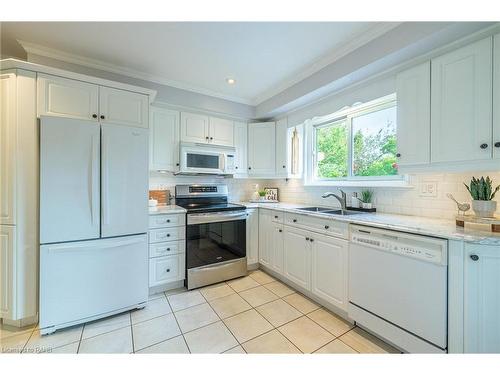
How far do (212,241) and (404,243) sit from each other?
1.93 meters

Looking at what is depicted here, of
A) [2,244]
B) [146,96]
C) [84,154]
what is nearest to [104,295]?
[2,244]

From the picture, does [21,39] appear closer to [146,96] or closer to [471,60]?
[146,96]

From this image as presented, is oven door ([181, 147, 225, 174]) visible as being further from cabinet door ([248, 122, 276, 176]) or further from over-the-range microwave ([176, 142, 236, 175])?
cabinet door ([248, 122, 276, 176])

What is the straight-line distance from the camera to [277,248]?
8.89 ft

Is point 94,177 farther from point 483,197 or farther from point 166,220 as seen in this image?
point 483,197

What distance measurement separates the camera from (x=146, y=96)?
2.18 m

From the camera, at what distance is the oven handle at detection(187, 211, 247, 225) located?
8.11 feet

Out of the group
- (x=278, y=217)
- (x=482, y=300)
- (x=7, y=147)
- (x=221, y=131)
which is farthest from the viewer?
(x=221, y=131)

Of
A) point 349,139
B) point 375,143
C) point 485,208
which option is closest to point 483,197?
point 485,208


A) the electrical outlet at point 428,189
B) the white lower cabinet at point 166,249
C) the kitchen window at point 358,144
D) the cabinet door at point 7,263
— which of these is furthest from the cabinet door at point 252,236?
the cabinet door at point 7,263

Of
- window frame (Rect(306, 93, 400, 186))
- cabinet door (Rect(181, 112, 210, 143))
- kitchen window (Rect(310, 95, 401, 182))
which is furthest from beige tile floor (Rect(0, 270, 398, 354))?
cabinet door (Rect(181, 112, 210, 143))

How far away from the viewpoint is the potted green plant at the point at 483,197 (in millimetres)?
1459
